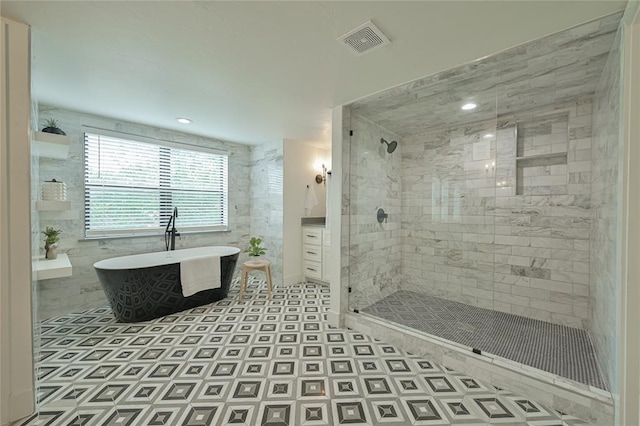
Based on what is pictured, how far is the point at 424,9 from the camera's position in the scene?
1.37 m

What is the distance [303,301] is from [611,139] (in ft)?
10.3

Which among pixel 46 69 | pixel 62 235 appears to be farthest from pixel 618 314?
pixel 62 235

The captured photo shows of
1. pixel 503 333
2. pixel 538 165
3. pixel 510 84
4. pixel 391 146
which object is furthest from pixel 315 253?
pixel 510 84

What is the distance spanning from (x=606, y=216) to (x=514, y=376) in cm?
127

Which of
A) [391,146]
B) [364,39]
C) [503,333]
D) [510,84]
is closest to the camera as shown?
[364,39]

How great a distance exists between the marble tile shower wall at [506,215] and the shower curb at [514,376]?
123cm

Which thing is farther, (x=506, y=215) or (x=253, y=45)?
(x=506, y=215)

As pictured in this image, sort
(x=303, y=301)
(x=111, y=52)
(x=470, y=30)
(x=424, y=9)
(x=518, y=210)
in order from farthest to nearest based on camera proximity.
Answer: (x=303, y=301), (x=518, y=210), (x=111, y=52), (x=470, y=30), (x=424, y=9)

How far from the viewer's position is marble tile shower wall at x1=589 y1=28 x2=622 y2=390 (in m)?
1.52

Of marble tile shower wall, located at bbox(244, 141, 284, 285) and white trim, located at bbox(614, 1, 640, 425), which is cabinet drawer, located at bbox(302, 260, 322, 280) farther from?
white trim, located at bbox(614, 1, 640, 425)

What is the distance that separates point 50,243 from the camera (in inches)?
102

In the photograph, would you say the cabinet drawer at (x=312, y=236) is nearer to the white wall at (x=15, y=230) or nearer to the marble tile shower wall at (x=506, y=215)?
the marble tile shower wall at (x=506, y=215)

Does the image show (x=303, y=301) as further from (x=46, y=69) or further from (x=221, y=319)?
(x=46, y=69)

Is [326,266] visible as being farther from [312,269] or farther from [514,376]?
[514,376]
